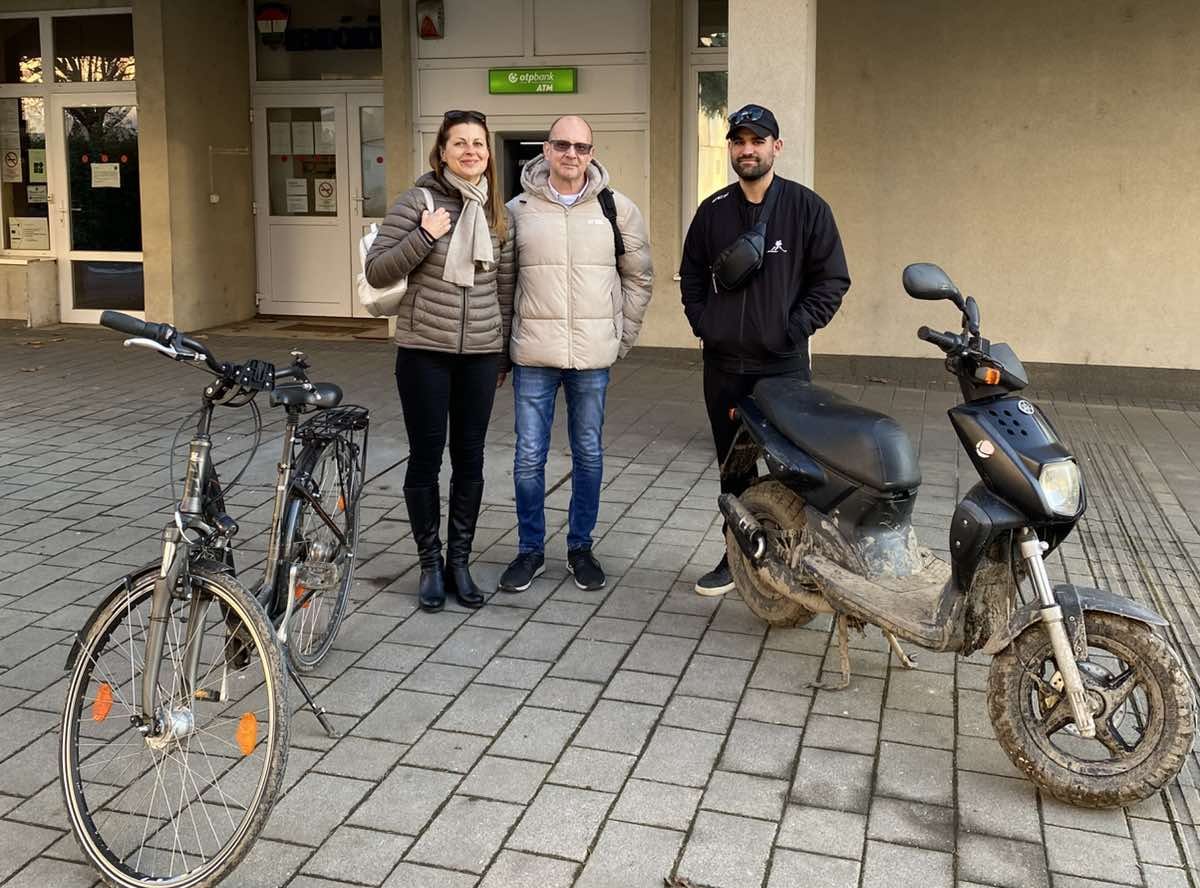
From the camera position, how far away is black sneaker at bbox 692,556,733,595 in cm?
546

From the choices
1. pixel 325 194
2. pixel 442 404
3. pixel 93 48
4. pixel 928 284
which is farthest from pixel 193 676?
pixel 93 48

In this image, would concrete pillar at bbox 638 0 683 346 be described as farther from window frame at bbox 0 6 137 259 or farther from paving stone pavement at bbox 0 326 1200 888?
window frame at bbox 0 6 137 259

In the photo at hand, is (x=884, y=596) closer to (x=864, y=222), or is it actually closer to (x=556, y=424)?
(x=556, y=424)

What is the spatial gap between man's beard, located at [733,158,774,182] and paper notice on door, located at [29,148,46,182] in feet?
35.0

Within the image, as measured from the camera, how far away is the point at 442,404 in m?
5.12

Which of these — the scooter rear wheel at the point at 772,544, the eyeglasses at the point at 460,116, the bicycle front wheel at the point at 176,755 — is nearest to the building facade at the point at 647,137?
the eyeglasses at the point at 460,116

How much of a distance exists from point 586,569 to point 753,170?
1.79m

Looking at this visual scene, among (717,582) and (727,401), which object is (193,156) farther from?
(717,582)

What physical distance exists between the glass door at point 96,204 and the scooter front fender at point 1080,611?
1127 cm

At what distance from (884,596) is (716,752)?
2.52 ft

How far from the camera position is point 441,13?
12062mm

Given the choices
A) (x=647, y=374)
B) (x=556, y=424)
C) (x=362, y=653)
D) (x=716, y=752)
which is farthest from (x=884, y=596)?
(x=647, y=374)

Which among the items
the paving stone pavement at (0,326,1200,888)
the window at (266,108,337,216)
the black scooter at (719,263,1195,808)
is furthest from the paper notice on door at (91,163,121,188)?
the black scooter at (719,263,1195,808)

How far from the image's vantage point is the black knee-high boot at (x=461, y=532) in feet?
17.5
